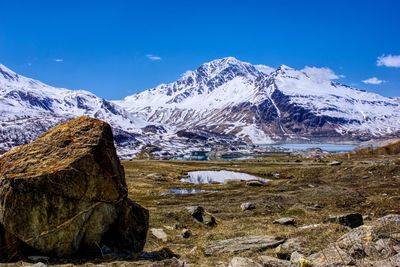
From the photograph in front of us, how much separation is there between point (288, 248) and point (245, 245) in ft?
8.89

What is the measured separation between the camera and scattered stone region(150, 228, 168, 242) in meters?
28.0

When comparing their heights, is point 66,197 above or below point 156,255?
above

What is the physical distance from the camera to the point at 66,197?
19906mm

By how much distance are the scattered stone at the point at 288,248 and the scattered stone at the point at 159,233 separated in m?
9.52

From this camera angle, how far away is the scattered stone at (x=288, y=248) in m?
19.0

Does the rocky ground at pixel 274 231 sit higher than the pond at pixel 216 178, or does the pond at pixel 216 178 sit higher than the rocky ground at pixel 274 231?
the rocky ground at pixel 274 231

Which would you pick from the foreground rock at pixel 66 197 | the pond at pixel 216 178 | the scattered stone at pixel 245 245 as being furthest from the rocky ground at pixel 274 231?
the pond at pixel 216 178

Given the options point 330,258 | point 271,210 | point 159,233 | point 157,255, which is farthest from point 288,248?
point 271,210

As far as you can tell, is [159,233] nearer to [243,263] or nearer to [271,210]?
[243,263]

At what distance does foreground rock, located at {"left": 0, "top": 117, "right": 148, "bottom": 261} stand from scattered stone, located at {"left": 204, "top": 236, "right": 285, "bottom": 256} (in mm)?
3671

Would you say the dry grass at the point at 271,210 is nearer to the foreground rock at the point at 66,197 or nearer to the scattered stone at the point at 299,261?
the scattered stone at the point at 299,261

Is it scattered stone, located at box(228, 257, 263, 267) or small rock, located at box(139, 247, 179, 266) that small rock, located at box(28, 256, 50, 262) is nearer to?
small rock, located at box(139, 247, 179, 266)

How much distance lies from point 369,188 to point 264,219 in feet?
90.3

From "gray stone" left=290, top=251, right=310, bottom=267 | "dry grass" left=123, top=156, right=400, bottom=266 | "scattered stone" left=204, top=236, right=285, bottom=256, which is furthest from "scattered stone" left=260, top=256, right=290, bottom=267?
"scattered stone" left=204, top=236, right=285, bottom=256
